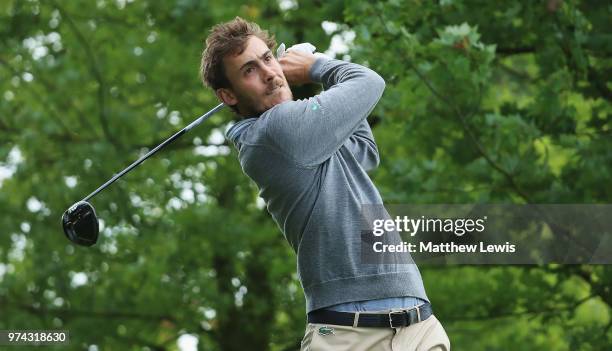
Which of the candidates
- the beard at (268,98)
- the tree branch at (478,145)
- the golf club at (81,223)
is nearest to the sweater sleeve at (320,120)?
the beard at (268,98)

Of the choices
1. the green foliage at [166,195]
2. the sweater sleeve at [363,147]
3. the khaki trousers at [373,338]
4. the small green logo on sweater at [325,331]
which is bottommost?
the green foliage at [166,195]

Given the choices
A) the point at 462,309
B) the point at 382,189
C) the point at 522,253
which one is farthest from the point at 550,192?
the point at 462,309

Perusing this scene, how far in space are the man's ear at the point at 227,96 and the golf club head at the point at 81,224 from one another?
841 mm

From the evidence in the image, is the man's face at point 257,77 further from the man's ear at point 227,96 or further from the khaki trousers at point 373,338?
the khaki trousers at point 373,338

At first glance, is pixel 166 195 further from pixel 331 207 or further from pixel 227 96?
pixel 331 207

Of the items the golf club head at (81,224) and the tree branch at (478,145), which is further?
the tree branch at (478,145)

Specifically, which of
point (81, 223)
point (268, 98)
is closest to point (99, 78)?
point (81, 223)

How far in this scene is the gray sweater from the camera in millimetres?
3152

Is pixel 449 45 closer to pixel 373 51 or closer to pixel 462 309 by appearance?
pixel 373 51

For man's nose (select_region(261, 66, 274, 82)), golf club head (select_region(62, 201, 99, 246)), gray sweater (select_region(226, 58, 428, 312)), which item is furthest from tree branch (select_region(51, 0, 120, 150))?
gray sweater (select_region(226, 58, 428, 312))

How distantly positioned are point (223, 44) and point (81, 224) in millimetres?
1031

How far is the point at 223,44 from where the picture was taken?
345 cm

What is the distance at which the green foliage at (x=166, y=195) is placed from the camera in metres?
7.88

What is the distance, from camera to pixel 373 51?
5930 mm
